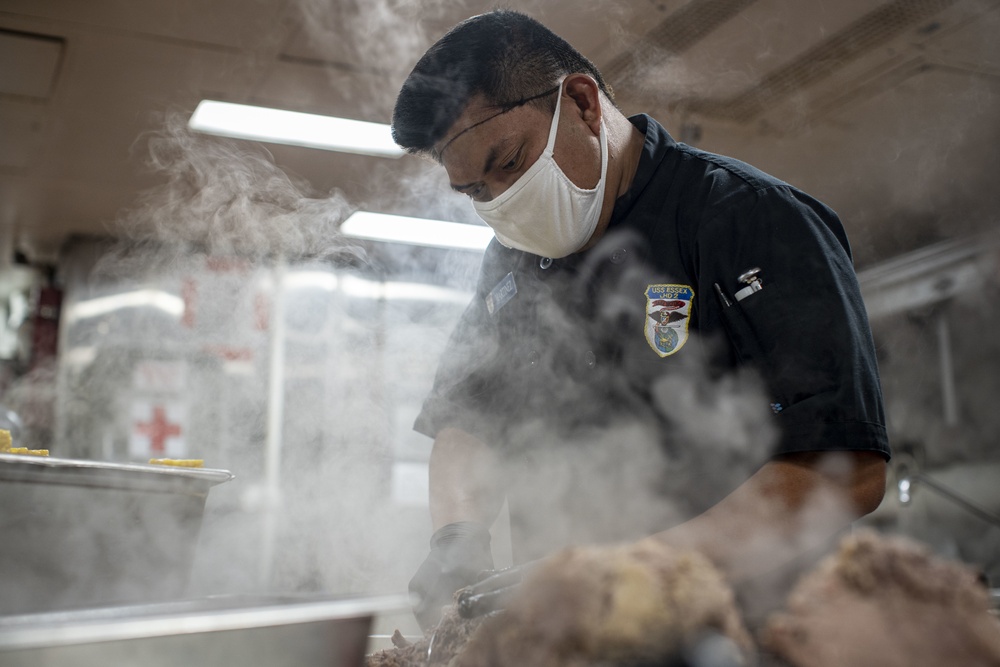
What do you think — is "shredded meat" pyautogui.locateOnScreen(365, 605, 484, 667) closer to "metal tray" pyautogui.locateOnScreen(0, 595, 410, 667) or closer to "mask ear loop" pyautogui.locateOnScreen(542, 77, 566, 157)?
"metal tray" pyautogui.locateOnScreen(0, 595, 410, 667)

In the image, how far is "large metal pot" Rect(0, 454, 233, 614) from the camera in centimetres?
156

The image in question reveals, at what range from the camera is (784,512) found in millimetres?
1089

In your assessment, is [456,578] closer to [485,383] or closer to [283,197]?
[485,383]

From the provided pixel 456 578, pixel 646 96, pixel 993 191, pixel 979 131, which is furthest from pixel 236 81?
pixel 993 191

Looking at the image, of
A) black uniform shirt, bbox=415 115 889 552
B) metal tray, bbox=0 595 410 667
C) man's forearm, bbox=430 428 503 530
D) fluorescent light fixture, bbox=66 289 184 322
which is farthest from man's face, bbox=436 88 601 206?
fluorescent light fixture, bbox=66 289 184 322

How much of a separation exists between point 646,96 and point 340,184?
2.36 metres

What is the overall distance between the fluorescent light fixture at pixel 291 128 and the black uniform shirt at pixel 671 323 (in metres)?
2.71

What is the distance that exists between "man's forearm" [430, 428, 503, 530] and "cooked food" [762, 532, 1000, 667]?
1.29m

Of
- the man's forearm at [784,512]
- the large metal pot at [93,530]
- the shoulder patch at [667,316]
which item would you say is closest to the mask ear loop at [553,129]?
the shoulder patch at [667,316]

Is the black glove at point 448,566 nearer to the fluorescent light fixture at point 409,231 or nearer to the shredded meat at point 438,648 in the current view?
the shredded meat at point 438,648

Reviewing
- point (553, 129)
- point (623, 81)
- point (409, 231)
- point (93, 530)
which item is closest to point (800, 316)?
point (553, 129)

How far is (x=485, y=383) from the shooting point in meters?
2.02

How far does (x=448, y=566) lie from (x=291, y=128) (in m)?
3.77

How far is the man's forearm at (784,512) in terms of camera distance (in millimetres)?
993
